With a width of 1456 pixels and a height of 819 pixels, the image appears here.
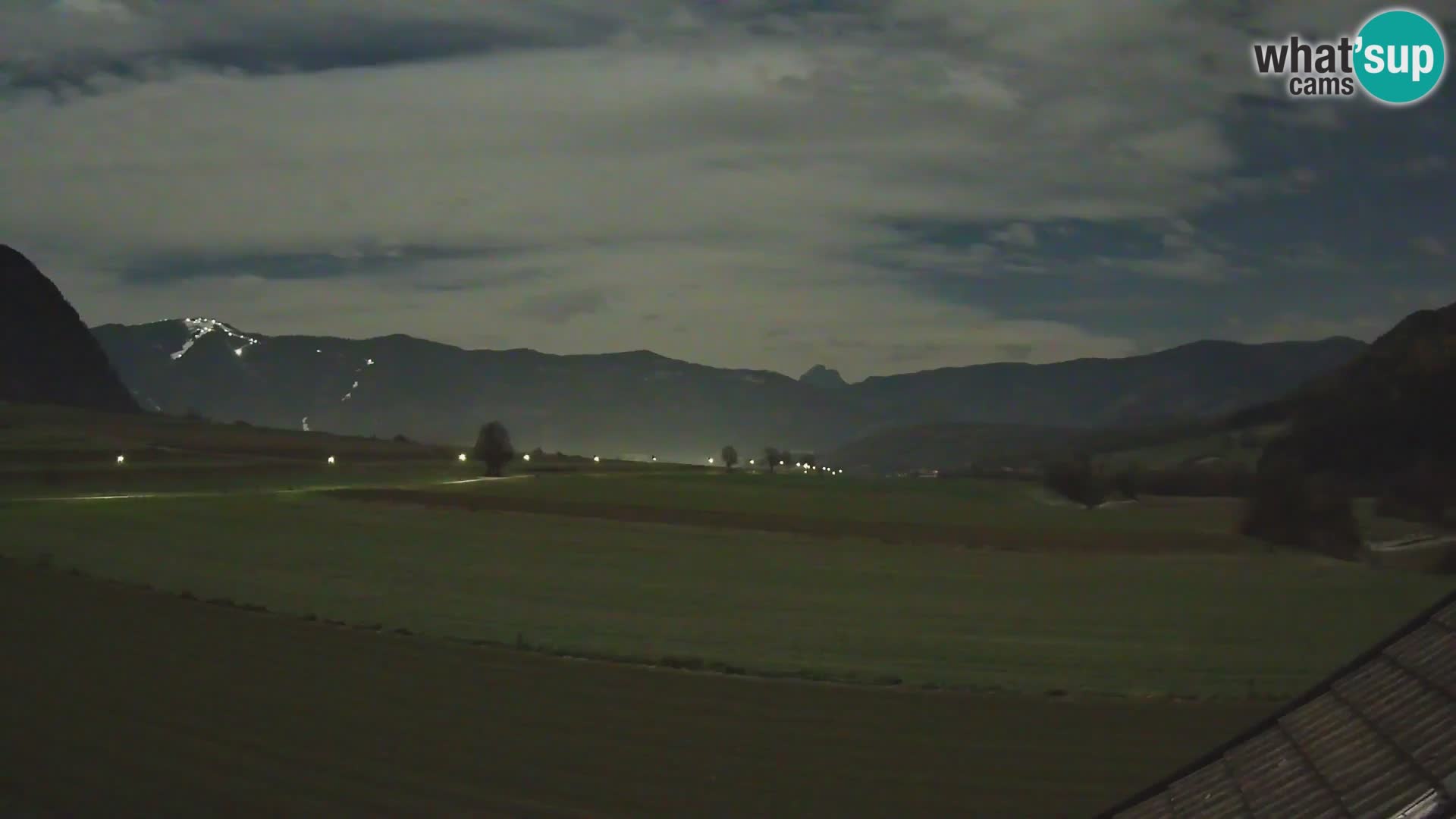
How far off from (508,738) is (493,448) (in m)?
98.3

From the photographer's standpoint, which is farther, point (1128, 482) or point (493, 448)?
point (493, 448)

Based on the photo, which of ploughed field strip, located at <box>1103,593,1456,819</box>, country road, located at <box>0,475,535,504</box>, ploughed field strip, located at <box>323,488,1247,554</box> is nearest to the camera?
ploughed field strip, located at <box>1103,593,1456,819</box>

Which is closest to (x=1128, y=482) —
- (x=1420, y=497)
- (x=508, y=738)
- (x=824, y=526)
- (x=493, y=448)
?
(x=1420, y=497)

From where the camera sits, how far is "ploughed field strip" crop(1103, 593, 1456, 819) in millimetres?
3996

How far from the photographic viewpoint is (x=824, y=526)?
6862 centimetres

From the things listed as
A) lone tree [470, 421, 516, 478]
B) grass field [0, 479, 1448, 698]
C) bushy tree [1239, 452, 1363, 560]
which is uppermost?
lone tree [470, 421, 516, 478]

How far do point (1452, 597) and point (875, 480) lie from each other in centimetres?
12887

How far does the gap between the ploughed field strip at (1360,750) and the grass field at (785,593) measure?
1533 centimetres

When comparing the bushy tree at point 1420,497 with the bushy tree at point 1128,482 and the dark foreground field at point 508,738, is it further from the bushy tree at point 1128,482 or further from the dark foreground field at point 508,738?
the dark foreground field at point 508,738

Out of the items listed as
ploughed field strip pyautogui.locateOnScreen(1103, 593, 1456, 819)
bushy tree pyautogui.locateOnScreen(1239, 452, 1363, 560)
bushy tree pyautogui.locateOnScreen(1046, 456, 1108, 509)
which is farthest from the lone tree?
ploughed field strip pyautogui.locateOnScreen(1103, 593, 1456, 819)

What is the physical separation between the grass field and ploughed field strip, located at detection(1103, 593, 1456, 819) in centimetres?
1533

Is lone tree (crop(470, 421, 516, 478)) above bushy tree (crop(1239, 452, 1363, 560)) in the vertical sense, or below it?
above

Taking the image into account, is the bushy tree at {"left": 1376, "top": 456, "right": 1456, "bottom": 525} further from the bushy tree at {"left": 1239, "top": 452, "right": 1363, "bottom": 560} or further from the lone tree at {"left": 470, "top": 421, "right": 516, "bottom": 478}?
the lone tree at {"left": 470, "top": 421, "right": 516, "bottom": 478}

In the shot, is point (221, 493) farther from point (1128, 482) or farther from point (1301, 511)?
point (1128, 482)
